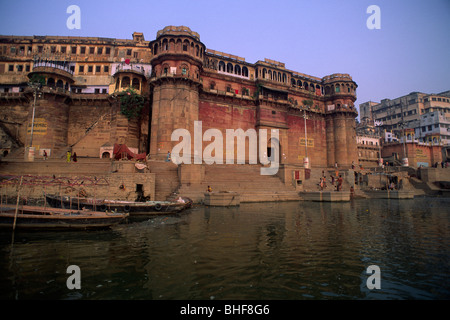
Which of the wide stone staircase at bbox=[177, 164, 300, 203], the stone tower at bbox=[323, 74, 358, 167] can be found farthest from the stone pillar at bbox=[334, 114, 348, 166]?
the wide stone staircase at bbox=[177, 164, 300, 203]

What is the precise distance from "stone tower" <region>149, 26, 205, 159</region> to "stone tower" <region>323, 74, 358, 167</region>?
24.2 m

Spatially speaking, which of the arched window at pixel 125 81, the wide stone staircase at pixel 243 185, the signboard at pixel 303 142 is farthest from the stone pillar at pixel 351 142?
the arched window at pixel 125 81

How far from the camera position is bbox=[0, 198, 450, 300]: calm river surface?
4.49 metres

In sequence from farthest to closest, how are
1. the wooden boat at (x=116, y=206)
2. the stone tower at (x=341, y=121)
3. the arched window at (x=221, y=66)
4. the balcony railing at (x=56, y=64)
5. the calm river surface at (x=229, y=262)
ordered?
the stone tower at (x=341, y=121) < the arched window at (x=221, y=66) < the balcony railing at (x=56, y=64) < the wooden boat at (x=116, y=206) < the calm river surface at (x=229, y=262)

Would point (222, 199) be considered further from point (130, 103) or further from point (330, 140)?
point (330, 140)

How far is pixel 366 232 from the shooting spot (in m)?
9.68

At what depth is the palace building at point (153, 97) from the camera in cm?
2856

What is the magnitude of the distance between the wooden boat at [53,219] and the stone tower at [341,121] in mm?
37529

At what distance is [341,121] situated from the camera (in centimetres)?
4019

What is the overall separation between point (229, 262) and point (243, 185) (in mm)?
16555

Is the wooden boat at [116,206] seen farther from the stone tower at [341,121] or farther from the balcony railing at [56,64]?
the stone tower at [341,121]

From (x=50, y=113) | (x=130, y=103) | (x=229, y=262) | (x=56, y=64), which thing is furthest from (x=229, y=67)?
(x=229, y=262)
